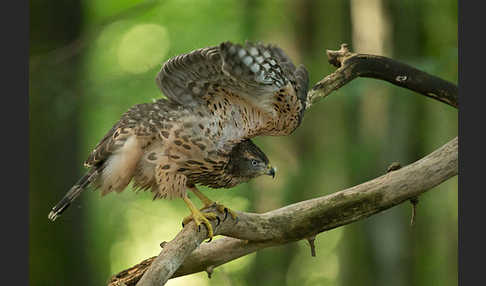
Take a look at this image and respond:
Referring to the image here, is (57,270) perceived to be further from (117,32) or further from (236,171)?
(117,32)

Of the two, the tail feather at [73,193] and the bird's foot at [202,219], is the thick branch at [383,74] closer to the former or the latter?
the bird's foot at [202,219]

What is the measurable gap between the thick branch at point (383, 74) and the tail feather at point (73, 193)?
1.19 m

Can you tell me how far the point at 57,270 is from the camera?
Result: 422 cm

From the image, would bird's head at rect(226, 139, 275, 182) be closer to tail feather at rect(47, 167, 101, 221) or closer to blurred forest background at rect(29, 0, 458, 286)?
tail feather at rect(47, 167, 101, 221)

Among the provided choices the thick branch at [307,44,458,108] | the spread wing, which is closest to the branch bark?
the thick branch at [307,44,458,108]

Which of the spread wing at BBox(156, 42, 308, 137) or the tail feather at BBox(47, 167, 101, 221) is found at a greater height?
the spread wing at BBox(156, 42, 308, 137)

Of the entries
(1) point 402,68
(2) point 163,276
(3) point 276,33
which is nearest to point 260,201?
(3) point 276,33

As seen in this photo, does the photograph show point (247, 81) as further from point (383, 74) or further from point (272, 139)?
point (272, 139)

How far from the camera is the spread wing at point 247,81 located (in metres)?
2.37

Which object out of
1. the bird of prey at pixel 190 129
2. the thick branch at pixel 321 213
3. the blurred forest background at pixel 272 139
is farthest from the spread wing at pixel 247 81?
the blurred forest background at pixel 272 139

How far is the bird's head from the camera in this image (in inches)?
110

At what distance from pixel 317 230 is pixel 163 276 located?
3.18 feet

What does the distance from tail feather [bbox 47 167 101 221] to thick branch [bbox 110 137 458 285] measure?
15.0 inches

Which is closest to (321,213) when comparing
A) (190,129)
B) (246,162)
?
(246,162)
